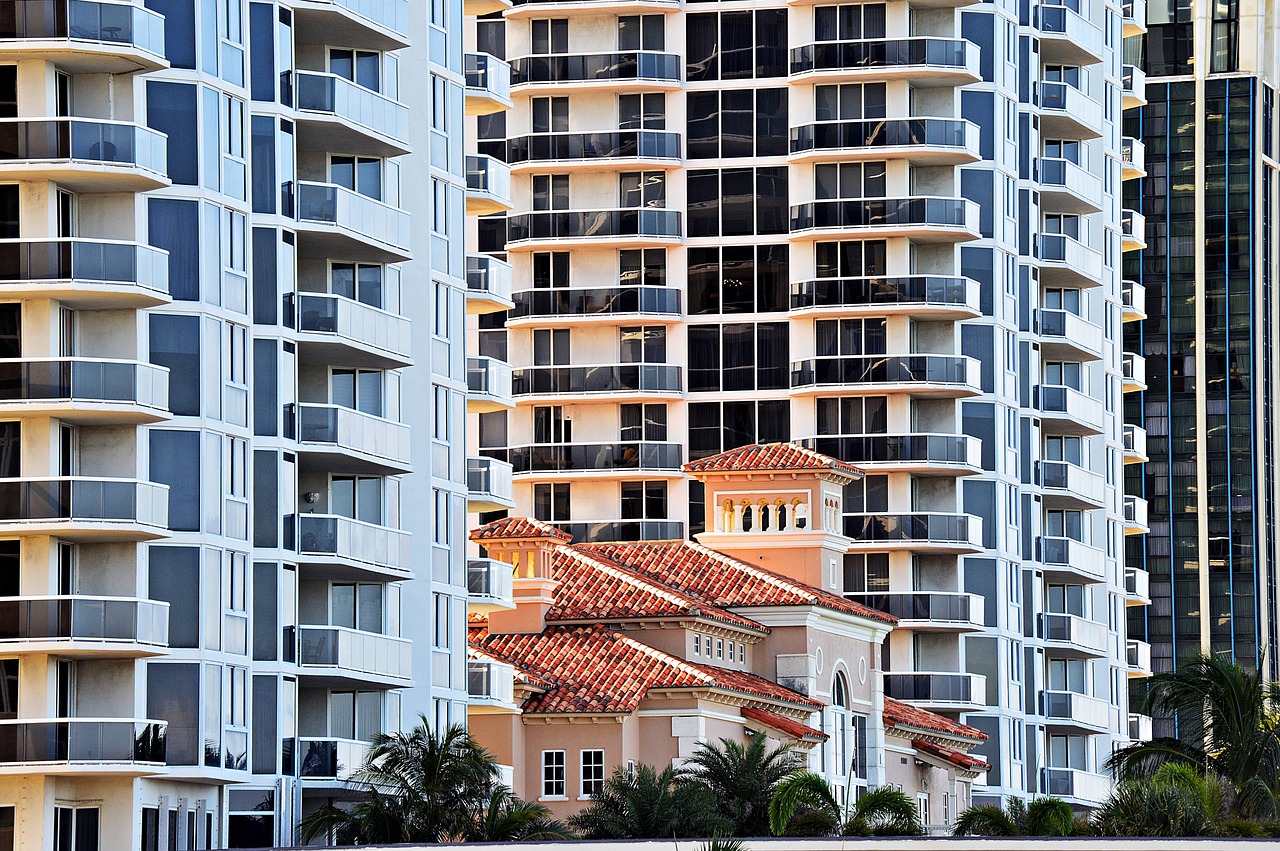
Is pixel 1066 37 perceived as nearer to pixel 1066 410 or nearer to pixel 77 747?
pixel 1066 410

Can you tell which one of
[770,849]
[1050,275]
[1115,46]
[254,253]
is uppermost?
[1115,46]

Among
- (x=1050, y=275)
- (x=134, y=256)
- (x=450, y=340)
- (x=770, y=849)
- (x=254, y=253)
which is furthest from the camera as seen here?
(x=1050, y=275)

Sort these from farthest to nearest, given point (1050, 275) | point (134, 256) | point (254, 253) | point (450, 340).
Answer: point (1050, 275) < point (450, 340) < point (254, 253) < point (134, 256)

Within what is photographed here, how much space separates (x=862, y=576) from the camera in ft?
436

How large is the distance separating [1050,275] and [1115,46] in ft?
42.6

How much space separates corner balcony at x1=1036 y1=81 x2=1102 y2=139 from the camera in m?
141

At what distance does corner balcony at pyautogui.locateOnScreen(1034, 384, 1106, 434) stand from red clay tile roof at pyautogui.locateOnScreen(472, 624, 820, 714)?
35.8 metres

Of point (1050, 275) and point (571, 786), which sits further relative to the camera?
point (1050, 275)

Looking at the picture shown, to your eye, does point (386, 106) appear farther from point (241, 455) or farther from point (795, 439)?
point (795, 439)

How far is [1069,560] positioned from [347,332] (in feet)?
198

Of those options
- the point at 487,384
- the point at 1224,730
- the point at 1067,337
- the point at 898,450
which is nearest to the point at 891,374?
the point at 898,450

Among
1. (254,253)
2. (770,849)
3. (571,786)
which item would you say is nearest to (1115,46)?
(571,786)

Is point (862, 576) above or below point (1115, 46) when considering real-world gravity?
below

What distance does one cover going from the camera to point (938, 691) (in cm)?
13175
